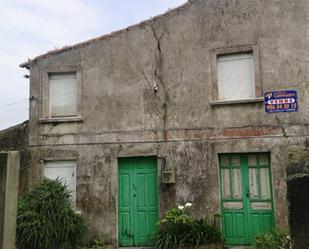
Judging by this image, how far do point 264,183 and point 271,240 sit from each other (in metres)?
1.58

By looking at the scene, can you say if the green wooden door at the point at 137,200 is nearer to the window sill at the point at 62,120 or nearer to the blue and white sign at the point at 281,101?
the window sill at the point at 62,120

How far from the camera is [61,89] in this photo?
38.3 feet

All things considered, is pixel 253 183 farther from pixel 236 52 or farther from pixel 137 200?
pixel 236 52

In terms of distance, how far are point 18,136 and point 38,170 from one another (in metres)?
1.24

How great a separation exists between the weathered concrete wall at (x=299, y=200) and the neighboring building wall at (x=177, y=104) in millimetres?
6489

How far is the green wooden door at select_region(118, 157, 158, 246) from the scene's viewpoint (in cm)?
1051

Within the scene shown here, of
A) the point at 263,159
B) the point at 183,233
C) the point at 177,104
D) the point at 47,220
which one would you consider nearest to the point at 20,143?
the point at 47,220

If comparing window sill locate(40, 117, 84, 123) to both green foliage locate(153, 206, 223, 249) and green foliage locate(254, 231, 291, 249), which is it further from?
green foliage locate(254, 231, 291, 249)

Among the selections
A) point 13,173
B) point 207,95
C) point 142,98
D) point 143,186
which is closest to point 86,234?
point 143,186

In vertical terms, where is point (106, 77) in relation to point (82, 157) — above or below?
above

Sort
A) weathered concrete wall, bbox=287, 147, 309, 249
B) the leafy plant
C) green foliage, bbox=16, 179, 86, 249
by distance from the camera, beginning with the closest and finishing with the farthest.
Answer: weathered concrete wall, bbox=287, 147, 309, 249 → green foliage, bbox=16, 179, 86, 249 → the leafy plant

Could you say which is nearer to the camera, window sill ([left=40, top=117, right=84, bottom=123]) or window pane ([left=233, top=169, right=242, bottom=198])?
window pane ([left=233, top=169, right=242, bottom=198])

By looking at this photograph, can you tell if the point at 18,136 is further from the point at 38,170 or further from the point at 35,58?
the point at 35,58

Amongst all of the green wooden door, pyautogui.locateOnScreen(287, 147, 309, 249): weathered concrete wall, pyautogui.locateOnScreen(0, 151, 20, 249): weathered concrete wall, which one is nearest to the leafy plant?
the green wooden door
